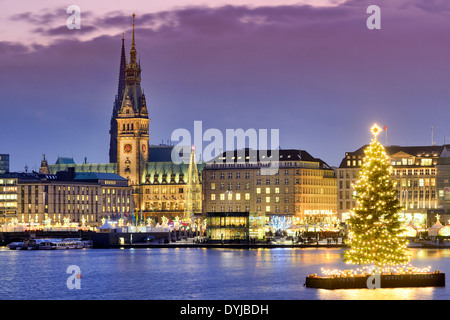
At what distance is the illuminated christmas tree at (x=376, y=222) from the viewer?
73.2 m

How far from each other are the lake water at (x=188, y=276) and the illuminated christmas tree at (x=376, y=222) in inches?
A: 98.8

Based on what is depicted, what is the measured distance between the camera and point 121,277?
104 metres

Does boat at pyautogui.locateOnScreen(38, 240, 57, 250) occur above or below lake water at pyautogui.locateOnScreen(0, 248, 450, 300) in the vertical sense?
above

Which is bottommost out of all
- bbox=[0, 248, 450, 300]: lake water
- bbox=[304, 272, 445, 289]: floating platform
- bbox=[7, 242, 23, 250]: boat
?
bbox=[0, 248, 450, 300]: lake water

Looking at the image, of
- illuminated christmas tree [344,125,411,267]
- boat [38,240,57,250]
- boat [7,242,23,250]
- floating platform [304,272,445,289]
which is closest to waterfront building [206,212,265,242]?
boat [38,240,57,250]

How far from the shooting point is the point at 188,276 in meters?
104

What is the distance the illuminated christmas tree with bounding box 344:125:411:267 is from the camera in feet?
240

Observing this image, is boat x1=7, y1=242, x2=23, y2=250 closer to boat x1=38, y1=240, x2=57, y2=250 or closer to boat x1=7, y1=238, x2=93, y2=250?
boat x1=7, y1=238, x2=93, y2=250

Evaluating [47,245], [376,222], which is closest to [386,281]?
[376,222]

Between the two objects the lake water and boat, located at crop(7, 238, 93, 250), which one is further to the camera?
boat, located at crop(7, 238, 93, 250)

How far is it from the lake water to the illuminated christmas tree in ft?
8.23

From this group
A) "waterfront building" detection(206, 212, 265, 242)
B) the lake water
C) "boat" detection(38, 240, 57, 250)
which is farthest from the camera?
"boat" detection(38, 240, 57, 250)

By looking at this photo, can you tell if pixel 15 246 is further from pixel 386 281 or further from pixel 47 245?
pixel 386 281
